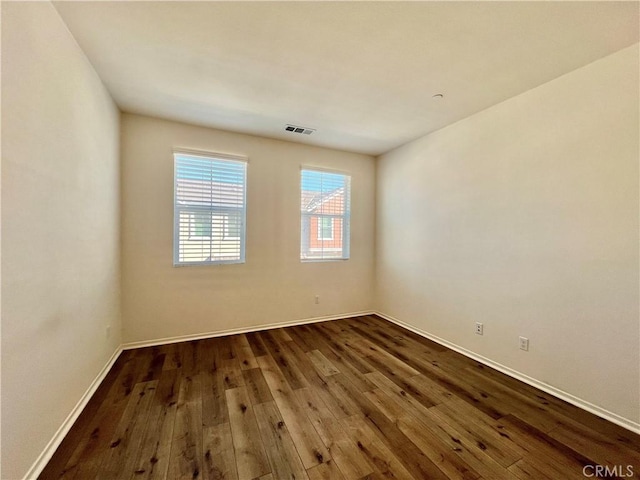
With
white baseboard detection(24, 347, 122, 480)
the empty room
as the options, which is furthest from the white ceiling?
white baseboard detection(24, 347, 122, 480)

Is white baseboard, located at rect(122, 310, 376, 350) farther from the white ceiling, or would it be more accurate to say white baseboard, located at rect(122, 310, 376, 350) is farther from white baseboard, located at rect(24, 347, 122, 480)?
the white ceiling

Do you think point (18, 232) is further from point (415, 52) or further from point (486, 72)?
point (486, 72)

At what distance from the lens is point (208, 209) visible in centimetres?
318

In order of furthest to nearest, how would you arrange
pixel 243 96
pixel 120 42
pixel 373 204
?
1. pixel 373 204
2. pixel 243 96
3. pixel 120 42

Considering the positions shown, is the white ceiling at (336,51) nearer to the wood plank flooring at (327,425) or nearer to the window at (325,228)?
the window at (325,228)

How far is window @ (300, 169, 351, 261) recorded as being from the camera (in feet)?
12.4

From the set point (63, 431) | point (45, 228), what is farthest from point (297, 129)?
point (63, 431)

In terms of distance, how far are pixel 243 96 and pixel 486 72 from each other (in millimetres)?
2127

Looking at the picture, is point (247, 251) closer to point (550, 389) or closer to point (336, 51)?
point (336, 51)

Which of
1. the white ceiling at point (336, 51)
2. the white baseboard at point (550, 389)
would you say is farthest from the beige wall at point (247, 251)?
the white baseboard at point (550, 389)

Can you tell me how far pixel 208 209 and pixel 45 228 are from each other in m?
1.78

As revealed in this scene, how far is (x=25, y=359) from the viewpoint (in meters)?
1.26

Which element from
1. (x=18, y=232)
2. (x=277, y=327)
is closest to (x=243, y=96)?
(x=18, y=232)

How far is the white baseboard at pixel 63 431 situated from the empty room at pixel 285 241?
0.02 metres
